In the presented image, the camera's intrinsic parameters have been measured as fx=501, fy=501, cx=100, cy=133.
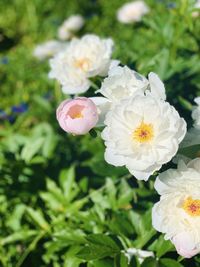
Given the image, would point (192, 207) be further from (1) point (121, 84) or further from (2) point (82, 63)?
(2) point (82, 63)

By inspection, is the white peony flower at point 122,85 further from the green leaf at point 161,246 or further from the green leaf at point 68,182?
the green leaf at point 68,182

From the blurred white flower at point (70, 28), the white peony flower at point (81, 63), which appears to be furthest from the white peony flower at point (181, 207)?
the blurred white flower at point (70, 28)

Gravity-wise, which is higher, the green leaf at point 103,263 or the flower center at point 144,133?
the flower center at point 144,133

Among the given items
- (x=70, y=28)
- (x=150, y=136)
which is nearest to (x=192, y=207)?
(x=150, y=136)

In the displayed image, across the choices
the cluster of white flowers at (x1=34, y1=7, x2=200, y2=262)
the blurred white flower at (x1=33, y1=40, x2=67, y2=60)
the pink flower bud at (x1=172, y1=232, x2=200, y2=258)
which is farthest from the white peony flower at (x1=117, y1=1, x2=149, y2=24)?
the pink flower bud at (x1=172, y1=232, x2=200, y2=258)

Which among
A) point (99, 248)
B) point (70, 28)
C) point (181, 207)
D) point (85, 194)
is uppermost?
point (181, 207)
